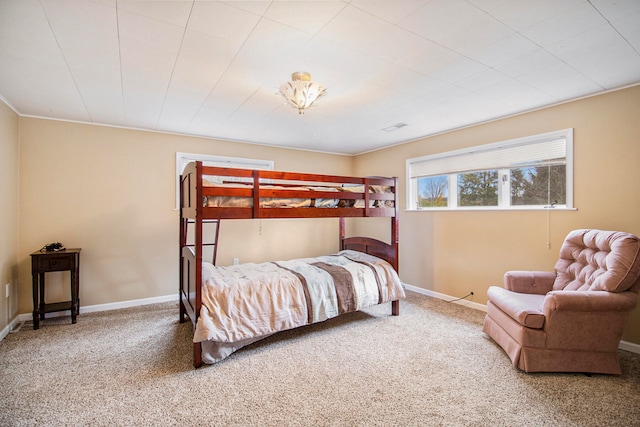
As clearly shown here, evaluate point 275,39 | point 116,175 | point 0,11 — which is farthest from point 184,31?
point 116,175

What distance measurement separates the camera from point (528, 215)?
3.18 m

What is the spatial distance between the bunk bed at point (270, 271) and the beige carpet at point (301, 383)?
10.7 inches

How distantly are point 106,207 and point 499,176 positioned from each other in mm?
4891

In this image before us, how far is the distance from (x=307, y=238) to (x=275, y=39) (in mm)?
3596

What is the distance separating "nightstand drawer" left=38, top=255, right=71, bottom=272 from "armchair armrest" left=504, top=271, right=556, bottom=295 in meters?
4.59

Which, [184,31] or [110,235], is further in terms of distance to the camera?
[110,235]

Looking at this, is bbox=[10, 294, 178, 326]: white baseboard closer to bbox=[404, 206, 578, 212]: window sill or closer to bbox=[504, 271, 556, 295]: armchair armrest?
bbox=[404, 206, 578, 212]: window sill

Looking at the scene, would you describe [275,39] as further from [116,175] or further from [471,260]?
[471,260]

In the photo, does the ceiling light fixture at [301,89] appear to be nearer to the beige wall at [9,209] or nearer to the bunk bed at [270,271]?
the bunk bed at [270,271]

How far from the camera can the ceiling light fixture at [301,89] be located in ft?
7.35

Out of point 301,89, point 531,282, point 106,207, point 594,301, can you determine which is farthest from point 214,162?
point 594,301

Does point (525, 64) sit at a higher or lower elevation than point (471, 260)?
higher

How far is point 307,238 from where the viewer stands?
5.08m

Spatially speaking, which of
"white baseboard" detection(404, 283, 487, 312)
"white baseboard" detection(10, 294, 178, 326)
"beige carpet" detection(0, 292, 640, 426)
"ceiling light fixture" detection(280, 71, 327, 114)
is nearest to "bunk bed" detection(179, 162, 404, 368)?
"beige carpet" detection(0, 292, 640, 426)
